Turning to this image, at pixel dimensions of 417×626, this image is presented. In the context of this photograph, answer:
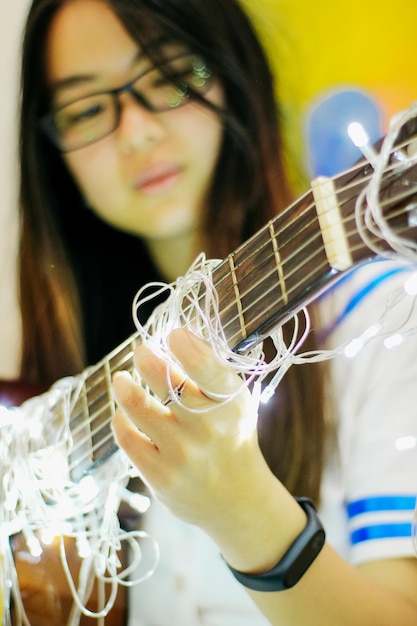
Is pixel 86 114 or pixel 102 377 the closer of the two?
pixel 102 377

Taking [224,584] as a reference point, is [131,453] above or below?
above

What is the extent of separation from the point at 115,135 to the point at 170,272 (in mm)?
196

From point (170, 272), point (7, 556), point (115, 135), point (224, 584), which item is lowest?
point (224, 584)

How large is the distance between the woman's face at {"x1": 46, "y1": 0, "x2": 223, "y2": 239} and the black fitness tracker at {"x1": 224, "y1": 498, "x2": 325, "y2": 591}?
428 millimetres

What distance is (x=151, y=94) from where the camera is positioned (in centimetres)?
78

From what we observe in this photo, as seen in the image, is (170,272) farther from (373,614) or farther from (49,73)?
(373,614)

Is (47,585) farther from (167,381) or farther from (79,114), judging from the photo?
(79,114)

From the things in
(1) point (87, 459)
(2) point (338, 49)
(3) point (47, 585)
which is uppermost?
(2) point (338, 49)

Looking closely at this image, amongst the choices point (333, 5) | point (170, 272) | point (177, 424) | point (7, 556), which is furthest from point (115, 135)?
point (7, 556)

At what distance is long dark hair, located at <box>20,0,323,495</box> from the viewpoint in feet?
2.49

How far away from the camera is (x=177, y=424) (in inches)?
20.9

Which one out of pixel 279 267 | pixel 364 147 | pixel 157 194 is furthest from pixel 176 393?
pixel 157 194

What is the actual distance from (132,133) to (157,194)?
8 cm

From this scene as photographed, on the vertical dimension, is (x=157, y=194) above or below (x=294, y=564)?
above
